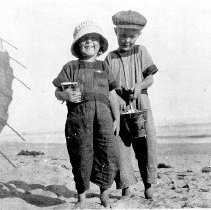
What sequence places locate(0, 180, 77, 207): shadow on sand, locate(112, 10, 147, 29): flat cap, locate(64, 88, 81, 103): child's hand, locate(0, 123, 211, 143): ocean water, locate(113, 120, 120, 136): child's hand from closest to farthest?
1. locate(64, 88, 81, 103): child's hand
2. locate(113, 120, 120, 136): child's hand
3. locate(112, 10, 147, 29): flat cap
4. locate(0, 180, 77, 207): shadow on sand
5. locate(0, 123, 211, 143): ocean water

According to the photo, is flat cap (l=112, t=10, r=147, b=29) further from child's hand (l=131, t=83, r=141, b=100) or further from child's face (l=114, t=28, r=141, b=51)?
child's hand (l=131, t=83, r=141, b=100)

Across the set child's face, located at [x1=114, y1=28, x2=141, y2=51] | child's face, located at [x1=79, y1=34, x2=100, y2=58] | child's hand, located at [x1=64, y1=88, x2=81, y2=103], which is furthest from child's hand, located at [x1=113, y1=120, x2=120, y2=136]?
child's face, located at [x1=114, y1=28, x2=141, y2=51]

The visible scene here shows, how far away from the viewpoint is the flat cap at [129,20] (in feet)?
12.6

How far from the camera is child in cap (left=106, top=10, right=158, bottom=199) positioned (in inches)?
152

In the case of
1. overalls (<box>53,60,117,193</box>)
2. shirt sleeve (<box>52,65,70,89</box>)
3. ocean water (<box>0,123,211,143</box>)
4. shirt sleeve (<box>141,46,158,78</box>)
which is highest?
shirt sleeve (<box>141,46,158,78</box>)

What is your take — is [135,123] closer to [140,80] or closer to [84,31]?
[140,80]

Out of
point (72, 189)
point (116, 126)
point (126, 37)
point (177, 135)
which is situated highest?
point (126, 37)

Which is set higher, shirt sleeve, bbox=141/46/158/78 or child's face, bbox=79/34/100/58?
child's face, bbox=79/34/100/58

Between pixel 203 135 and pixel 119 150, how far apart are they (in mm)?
7948

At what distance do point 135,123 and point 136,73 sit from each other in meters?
0.49

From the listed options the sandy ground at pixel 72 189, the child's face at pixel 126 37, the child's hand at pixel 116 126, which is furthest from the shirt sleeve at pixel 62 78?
the sandy ground at pixel 72 189

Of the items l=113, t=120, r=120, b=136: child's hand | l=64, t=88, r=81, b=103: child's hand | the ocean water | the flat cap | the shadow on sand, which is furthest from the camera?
the ocean water

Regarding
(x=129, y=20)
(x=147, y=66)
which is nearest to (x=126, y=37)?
(x=129, y=20)

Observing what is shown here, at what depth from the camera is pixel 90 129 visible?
3.42m
